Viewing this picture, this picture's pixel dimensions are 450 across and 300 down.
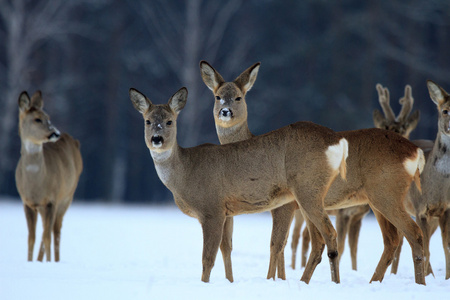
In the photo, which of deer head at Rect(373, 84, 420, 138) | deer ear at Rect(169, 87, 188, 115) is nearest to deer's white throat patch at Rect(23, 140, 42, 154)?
deer ear at Rect(169, 87, 188, 115)

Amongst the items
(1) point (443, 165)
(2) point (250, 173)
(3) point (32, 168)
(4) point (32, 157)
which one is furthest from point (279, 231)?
(4) point (32, 157)

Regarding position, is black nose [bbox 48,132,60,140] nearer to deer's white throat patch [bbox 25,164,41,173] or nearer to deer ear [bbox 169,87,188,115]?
deer's white throat patch [bbox 25,164,41,173]

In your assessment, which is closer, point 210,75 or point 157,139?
point 157,139

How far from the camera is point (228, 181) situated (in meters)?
7.11

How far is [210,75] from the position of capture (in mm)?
8664

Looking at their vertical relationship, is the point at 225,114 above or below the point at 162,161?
above

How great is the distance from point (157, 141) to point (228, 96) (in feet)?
5.02

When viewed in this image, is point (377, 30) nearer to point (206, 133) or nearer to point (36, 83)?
point (206, 133)

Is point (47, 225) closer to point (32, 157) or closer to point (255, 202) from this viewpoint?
point (32, 157)

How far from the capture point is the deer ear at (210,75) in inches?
339

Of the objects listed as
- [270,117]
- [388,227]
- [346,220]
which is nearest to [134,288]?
[388,227]

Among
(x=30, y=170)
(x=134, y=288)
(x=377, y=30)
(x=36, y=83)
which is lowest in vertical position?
(x=134, y=288)

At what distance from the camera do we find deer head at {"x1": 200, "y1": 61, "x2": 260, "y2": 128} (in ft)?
27.4

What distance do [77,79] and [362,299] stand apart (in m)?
24.9
